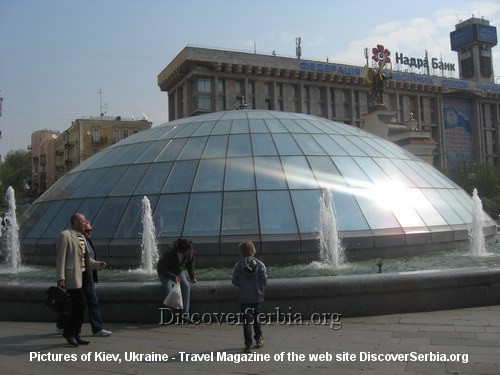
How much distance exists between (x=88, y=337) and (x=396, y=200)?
353 inches

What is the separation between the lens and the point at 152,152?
14.3 m

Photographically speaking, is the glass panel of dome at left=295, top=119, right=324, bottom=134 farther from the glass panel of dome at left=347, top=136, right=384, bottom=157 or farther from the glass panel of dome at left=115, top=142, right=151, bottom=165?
the glass panel of dome at left=115, top=142, right=151, bottom=165

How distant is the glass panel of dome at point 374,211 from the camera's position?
38.7 ft

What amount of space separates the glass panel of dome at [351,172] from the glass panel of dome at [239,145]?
8.08ft

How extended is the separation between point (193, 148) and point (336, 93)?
63709 millimetres

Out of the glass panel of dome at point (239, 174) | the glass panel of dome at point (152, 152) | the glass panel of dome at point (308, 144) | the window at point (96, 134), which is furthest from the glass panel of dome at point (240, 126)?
the window at point (96, 134)

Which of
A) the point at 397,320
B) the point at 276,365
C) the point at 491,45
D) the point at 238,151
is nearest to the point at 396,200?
the point at 238,151

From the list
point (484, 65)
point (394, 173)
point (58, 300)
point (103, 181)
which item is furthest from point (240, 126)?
point (484, 65)

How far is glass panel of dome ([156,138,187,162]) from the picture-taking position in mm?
13664

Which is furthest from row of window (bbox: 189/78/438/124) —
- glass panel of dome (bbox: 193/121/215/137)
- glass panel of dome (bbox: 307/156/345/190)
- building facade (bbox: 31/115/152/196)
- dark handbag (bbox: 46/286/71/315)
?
dark handbag (bbox: 46/286/71/315)

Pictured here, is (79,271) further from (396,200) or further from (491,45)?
(491,45)

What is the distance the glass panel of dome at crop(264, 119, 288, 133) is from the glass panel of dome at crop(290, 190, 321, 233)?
3206 millimetres

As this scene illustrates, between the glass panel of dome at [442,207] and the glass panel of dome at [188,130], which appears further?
the glass panel of dome at [188,130]

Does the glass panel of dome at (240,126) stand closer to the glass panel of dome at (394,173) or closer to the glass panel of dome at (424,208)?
the glass panel of dome at (394,173)
